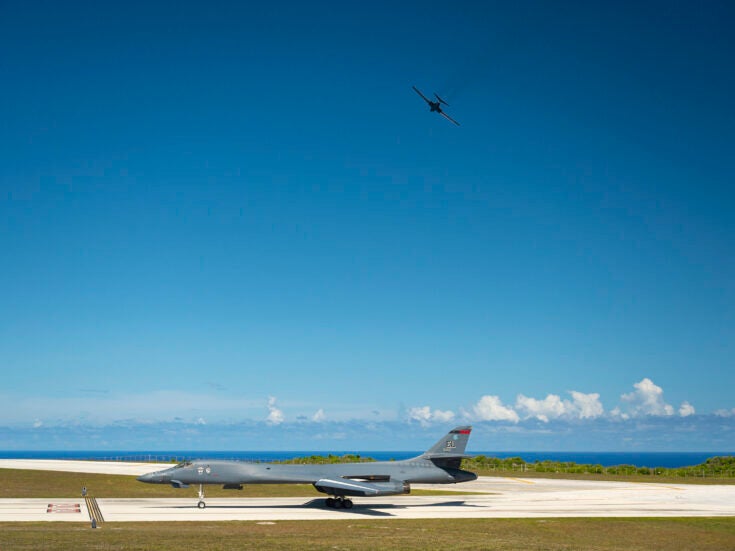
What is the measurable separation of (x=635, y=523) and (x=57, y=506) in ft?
89.7

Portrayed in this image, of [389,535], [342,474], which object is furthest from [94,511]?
[389,535]

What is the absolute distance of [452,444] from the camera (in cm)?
3697

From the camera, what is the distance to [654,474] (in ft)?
213

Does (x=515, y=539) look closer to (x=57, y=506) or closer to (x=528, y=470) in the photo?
(x=57, y=506)

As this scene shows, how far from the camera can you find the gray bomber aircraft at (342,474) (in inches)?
1346

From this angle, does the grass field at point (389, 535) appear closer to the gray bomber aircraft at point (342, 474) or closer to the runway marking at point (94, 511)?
the runway marking at point (94, 511)

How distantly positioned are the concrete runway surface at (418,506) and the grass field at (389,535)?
2442 millimetres

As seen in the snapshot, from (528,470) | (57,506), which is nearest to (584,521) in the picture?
(57,506)

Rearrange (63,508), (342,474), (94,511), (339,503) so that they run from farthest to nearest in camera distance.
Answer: (342,474) < (339,503) < (63,508) < (94,511)

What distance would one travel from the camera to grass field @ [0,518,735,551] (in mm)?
21797

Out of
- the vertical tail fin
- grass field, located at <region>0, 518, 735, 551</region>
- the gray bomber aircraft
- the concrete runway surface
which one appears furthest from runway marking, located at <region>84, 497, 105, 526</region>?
the vertical tail fin

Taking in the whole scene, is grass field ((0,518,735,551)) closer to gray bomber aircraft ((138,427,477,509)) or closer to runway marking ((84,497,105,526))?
runway marking ((84,497,105,526))

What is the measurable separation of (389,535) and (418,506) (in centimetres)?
1141

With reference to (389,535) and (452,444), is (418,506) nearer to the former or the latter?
(452,444)
